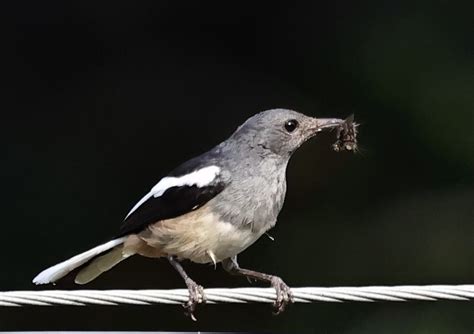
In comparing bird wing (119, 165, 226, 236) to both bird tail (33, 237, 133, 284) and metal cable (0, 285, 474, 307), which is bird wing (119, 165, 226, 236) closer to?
bird tail (33, 237, 133, 284)

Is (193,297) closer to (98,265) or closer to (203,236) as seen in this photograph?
(203,236)

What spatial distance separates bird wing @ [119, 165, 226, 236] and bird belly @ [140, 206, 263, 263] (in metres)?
0.04

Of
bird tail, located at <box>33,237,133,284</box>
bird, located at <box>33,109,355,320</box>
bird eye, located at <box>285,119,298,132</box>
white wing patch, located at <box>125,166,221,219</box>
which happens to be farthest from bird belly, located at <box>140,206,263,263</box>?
bird eye, located at <box>285,119,298,132</box>

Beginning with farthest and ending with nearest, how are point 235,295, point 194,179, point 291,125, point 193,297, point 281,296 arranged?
point 291,125 < point 194,179 < point 281,296 < point 193,297 < point 235,295

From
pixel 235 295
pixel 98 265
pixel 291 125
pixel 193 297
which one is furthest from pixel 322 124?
pixel 235 295

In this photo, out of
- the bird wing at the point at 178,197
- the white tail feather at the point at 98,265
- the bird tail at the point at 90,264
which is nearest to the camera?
the bird wing at the point at 178,197

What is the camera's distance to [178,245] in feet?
14.8

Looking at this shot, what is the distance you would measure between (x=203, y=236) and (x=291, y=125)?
26.0 inches

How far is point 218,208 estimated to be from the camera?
4.45 metres

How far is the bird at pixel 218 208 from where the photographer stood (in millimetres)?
4430

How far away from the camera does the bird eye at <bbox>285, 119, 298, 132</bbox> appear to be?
4.73 meters

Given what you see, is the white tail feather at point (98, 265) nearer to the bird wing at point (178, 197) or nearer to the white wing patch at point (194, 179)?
the bird wing at point (178, 197)

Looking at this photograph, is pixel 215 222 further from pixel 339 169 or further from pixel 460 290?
pixel 339 169

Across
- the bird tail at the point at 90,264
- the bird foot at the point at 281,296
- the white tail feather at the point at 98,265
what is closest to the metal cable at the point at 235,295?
the bird foot at the point at 281,296
